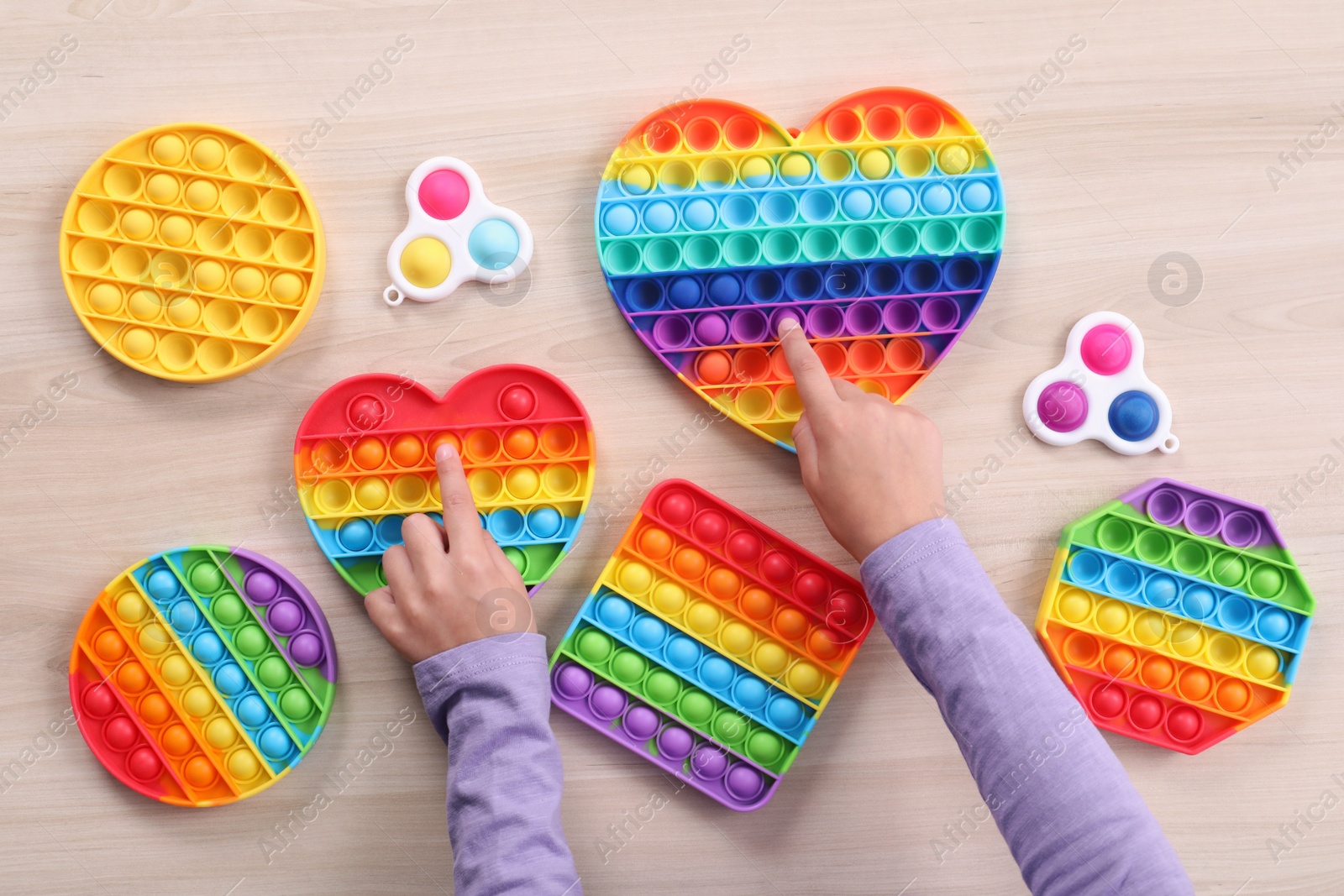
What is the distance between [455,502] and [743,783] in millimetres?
344

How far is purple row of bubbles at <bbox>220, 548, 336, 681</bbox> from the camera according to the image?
752 millimetres

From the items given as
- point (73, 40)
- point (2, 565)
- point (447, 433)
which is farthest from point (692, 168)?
point (2, 565)

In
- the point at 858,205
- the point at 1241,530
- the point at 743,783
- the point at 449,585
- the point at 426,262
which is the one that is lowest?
the point at 743,783

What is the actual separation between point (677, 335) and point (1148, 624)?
483mm

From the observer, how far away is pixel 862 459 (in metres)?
0.68

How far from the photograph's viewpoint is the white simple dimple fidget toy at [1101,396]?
2.51ft

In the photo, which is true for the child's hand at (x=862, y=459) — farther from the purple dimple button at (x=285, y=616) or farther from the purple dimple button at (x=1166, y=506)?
the purple dimple button at (x=285, y=616)

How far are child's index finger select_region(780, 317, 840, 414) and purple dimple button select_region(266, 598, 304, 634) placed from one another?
0.47 m

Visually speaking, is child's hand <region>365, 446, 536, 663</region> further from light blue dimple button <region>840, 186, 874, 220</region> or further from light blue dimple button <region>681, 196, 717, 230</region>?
light blue dimple button <region>840, 186, 874, 220</region>

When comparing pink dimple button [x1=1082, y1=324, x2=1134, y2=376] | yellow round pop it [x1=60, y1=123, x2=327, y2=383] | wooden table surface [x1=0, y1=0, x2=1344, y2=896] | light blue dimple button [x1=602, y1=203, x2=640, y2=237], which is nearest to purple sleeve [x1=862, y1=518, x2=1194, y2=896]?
wooden table surface [x1=0, y1=0, x2=1344, y2=896]

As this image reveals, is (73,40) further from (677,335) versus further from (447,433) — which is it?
(677,335)

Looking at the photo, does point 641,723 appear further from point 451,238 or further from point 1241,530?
point 1241,530

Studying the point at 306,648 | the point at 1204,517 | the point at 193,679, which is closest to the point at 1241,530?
the point at 1204,517

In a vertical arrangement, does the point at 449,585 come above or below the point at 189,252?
below
